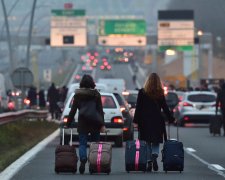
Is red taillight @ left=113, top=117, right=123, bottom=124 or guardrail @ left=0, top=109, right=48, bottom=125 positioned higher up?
red taillight @ left=113, top=117, right=123, bottom=124

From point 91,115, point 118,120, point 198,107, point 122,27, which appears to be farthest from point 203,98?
point 122,27

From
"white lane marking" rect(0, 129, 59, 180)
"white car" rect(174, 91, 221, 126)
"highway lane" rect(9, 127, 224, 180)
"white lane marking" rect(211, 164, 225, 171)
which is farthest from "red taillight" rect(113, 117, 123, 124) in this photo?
"white car" rect(174, 91, 221, 126)

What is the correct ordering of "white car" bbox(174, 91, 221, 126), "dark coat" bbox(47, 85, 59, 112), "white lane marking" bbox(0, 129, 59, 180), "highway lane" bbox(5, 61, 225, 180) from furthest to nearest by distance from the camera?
1. "dark coat" bbox(47, 85, 59, 112)
2. "white car" bbox(174, 91, 221, 126)
3. "white lane marking" bbox(0, 129, 59, 180)
4. "highway lane" bbox(5, 61, 225, 180)

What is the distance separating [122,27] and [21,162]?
6051 centimetres

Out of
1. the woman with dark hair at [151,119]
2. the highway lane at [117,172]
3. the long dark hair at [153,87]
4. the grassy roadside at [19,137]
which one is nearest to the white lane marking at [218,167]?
the highway lane at [117,172]

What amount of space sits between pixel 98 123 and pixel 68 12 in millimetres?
61380

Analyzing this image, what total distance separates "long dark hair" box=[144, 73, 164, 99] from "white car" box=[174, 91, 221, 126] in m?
25.8

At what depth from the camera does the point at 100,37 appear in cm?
8369

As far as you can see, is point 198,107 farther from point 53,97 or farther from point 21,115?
point 53,97

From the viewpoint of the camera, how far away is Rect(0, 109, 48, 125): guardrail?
106 ft

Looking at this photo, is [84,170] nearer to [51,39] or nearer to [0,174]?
[0,174]

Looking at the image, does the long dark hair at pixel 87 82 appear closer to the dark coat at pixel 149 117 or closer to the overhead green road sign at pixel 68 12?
the dark coat at pixel 149 117

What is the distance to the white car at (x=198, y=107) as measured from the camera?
46000 mm

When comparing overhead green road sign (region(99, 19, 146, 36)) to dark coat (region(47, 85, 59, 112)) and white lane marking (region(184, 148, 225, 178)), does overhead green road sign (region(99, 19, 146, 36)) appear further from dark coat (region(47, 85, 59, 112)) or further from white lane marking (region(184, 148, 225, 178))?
white lane marking (region(184, 148, 225, 178))
